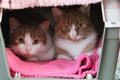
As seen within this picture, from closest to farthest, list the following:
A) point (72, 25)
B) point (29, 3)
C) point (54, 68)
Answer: point (29, 3) < point (54, 68) < point (72, 25)

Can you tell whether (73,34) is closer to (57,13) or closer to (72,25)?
(72,25)

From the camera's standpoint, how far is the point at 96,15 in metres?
1.42

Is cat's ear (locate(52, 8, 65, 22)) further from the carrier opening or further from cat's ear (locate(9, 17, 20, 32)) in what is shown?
cat's ear (locate(9, 17, 20, 32))

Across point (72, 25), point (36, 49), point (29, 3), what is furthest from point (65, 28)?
point (29, 3)

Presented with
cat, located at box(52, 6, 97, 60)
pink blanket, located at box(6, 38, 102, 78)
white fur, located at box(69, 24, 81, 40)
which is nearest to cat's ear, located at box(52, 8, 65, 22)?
cat, located at box(52, 6, 97, 60)

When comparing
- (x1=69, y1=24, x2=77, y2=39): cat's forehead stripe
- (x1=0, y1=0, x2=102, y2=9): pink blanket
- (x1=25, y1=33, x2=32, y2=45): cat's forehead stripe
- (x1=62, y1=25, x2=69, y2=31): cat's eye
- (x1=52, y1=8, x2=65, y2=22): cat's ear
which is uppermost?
(x1=0, y1=0, x2=102, y2=9): pink blanket

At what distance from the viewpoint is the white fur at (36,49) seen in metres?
1.24

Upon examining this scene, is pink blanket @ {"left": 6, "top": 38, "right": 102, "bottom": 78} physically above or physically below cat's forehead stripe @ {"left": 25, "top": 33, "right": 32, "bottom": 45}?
below

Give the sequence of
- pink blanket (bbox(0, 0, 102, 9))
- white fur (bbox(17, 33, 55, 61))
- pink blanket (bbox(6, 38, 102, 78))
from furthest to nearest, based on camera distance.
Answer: white fur (bbox(17, 33, 55, 61)) → pink blanket (bbox(6, 38, 102, 78)) → pink blanket (bbox(0, 0, 102, 9))

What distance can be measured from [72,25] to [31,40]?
0.22 metres

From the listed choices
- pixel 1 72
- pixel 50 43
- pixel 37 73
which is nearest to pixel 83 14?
pixel 50 43

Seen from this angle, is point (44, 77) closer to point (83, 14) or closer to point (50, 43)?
point (50, 43)

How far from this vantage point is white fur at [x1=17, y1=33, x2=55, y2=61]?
4.07 ft

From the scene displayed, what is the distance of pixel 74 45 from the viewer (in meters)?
1.32
